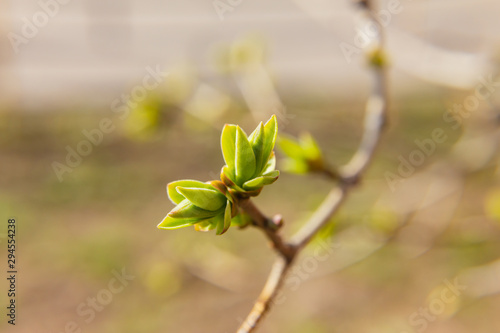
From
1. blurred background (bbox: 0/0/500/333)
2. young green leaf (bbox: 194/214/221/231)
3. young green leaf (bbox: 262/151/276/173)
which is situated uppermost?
young green leaf (bbox: 262/151/276/173)

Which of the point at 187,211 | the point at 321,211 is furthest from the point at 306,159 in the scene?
the point at 187,211

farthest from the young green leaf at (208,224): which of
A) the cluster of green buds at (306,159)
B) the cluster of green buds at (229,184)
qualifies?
the cluster of green buds at (306,159)

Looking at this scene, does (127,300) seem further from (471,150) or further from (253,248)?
(471,150)

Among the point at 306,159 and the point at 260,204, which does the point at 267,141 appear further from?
the point at 260,204

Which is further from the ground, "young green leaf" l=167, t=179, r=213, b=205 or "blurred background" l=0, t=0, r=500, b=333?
"young green leaf" l=167, t=179, r=213, b=205

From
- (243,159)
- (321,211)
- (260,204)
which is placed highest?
(243,159)

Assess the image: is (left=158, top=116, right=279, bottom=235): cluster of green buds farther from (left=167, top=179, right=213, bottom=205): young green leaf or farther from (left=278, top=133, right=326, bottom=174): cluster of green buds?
(left=278, top=133, right=326, bottom=174): cluster of green buds

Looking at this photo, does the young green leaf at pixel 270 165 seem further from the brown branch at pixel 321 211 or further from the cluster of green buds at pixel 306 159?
the cluster of green buds at pixel 306 159

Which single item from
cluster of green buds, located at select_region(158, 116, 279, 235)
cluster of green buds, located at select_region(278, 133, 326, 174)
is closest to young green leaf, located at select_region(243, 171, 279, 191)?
cluster of green buds, located at select_region(158, 116, 279, 235)

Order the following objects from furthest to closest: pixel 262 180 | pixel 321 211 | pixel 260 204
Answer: pixel 260 204 → pixel 321 211 → pixel 262 180
